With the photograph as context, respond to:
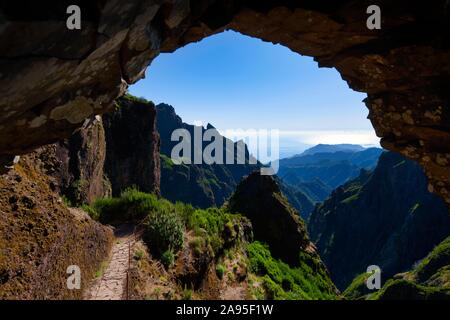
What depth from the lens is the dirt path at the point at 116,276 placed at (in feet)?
43.1

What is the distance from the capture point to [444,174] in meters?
13.8

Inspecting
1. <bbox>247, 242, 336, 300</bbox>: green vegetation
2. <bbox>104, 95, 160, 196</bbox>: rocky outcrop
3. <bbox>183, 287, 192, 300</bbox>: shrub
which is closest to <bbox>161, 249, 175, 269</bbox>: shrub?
<bbox>183, 287, 192, 300</bbox>: shrub

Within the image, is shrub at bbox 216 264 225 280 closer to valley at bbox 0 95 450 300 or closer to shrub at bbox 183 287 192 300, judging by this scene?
valley at bbox 0 95 450 300

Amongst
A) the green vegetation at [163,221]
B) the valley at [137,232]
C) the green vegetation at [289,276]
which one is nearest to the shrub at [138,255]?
the valley at [137,232]

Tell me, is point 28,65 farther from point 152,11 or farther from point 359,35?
point 359,35

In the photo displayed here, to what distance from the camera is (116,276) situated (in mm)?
14742

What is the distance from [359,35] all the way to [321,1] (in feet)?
6.64

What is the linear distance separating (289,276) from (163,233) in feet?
74.1

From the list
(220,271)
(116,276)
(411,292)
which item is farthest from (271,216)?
(411,292)

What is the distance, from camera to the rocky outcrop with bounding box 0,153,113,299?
10.2 metres

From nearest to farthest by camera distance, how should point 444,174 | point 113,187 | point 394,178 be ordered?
point 444,174 < point 113,187 < point 394,178

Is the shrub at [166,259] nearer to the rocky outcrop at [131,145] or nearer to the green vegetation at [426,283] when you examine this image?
the rocky outcrop at [131,145]

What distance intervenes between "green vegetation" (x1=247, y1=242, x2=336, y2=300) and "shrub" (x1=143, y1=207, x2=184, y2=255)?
11318 mm
